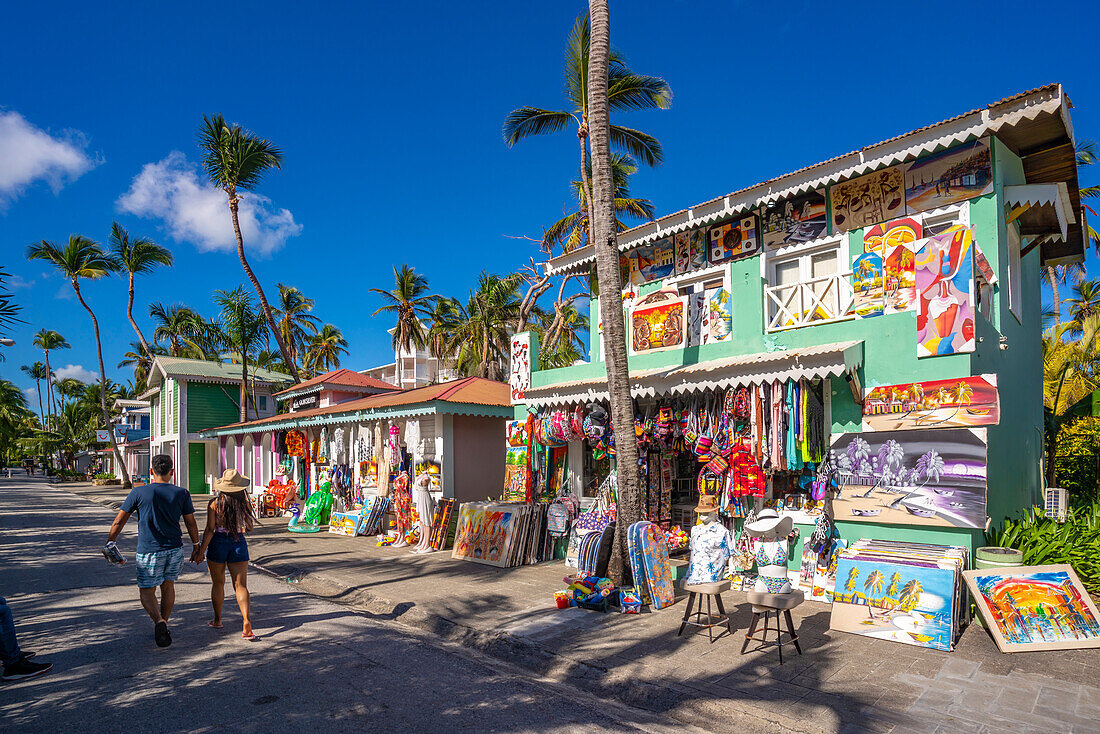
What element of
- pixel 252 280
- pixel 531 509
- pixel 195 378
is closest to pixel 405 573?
pixel 531 509

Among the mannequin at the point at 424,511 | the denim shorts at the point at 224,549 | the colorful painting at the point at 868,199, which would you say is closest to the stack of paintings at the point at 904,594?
the colorful painting at the point at 868,199

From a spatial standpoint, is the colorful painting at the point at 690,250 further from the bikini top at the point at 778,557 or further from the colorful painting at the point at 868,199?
the bikini top at the point at 778,557

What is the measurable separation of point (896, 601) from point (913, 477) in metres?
A: 1.46

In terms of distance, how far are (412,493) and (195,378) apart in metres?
20.5

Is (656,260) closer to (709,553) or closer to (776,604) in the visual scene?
(709,553)

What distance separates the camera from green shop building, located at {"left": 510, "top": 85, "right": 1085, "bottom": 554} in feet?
23.6

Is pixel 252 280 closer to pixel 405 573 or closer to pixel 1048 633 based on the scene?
pixel 405 573

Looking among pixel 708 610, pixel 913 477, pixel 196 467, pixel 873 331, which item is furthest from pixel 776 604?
pixel 196 467

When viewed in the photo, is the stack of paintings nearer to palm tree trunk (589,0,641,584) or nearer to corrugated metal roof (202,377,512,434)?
palm tree trunk (589,0,641,584)

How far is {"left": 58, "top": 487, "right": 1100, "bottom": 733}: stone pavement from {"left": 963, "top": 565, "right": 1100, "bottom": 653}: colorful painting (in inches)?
5.6

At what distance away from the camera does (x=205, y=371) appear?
99.5ft

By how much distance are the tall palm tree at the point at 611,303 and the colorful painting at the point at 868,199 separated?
351 cm

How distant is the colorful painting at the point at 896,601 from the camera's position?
615 cm

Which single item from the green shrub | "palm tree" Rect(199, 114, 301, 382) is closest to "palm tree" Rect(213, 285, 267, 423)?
"palm tree" Rect(199, 114, 301, 382)
